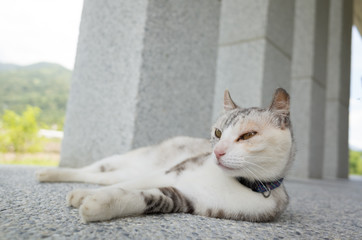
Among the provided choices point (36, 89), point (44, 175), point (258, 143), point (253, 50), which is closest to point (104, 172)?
point (44, 175)

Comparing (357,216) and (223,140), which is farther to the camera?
(357,216)

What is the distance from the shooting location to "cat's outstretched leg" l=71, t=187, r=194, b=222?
3.21 feet

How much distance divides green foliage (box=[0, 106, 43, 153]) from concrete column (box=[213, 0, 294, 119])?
23.2 ft

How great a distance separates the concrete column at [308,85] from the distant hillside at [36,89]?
759 centimetres

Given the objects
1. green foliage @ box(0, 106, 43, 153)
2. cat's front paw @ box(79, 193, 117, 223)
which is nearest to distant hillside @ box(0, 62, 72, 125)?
green foliage @ box(0, 106, 43, 153)

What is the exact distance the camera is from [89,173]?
2.03 meters

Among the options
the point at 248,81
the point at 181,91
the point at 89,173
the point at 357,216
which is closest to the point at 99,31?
the point at 181,91

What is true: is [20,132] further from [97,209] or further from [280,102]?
[280,102]

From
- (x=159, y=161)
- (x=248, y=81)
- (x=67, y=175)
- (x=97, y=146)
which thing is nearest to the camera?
(x=67, y=175)

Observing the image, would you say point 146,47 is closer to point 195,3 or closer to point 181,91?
point 181,91

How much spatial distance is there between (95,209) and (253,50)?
3.29 metres

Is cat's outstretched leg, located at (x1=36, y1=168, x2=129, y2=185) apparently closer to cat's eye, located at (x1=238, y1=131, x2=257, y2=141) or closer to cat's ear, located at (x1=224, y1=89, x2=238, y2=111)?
cat's ear, located at (x1=224, y1=89, x2=238, y2=111)

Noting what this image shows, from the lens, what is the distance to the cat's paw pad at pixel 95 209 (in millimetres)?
965

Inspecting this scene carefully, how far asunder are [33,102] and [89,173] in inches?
385
